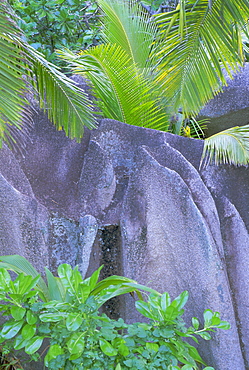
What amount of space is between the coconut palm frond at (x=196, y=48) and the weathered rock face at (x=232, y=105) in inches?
44.2

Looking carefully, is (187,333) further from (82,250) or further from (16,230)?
(16,230)

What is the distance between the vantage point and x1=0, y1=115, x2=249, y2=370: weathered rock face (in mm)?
3225

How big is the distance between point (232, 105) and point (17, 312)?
3218 millimetres

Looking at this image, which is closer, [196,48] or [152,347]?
[152,347]

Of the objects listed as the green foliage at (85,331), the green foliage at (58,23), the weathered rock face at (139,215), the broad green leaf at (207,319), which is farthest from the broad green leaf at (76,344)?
the green foliage at (58,23)

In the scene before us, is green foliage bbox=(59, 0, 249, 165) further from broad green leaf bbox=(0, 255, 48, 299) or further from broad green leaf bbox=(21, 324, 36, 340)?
broad green leaf bbox=(21, 324, 36, 340)

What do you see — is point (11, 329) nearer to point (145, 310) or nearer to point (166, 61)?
point (145, 310)

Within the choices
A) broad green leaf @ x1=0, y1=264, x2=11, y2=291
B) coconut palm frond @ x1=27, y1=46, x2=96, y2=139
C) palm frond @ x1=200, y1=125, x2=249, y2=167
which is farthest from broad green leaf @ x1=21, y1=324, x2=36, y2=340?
palm frond @ x1=200, y1=125, x2=249, y2=167

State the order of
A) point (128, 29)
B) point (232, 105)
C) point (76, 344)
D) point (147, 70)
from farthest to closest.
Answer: point (232, 105), point (128, 29), point (147, 70), point (76, 344)

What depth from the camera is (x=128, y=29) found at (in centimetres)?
440

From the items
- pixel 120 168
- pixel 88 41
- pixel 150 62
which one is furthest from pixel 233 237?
pixel 88 41

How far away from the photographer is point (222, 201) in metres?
3.50

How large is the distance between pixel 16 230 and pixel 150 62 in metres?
2.23

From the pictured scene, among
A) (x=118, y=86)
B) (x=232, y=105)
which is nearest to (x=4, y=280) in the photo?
(x=118, y=86)
